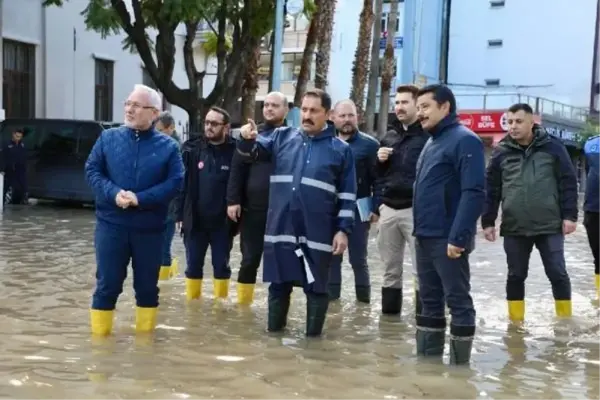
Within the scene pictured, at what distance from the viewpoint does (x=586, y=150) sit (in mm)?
8156

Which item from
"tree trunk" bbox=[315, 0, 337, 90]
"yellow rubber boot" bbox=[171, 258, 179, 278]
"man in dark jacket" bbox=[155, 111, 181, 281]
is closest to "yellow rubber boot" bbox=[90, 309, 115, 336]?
"man in dark jacket" bbox=[155, 111, 181, 281]

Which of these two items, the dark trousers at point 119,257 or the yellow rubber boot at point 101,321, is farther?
the yellow rubber boot at point 101,321

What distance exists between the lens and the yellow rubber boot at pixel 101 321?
235 inches

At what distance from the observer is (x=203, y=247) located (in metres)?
7.51

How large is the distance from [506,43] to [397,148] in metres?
41.1

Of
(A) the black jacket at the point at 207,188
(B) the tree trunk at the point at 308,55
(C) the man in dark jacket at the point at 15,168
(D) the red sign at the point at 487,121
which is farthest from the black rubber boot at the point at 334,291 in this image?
(D) the red sign at the point at 487,121

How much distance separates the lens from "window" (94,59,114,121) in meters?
25.6

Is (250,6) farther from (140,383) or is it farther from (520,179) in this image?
(140,383)

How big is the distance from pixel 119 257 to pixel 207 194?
5.36 ft

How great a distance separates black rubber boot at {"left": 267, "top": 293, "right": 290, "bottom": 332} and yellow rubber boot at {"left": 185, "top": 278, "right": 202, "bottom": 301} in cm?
138

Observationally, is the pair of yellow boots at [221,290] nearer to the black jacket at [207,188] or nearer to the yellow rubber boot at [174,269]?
the black jacket at [207,188]

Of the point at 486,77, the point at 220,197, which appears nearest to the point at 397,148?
the point at 220,197

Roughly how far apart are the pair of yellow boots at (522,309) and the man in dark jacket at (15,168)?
508 inches

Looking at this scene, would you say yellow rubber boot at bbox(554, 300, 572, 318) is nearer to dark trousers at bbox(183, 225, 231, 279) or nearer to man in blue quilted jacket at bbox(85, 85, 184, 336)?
dark trousers at bbox(183, 225, 231, 279)
